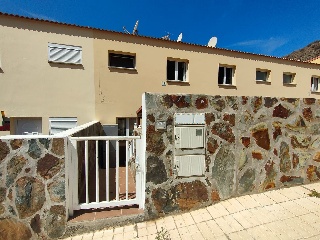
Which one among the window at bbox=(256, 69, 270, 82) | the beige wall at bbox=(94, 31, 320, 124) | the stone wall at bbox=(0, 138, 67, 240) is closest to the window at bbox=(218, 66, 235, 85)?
the beige wall at bbox=(94, 31, 320, 124)

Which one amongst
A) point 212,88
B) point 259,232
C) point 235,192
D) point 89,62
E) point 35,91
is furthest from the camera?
point 212,88

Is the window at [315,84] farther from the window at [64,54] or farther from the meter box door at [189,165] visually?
the window at [64,54]

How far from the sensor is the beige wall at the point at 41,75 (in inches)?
309

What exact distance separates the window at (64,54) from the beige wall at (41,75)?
174 millimetres

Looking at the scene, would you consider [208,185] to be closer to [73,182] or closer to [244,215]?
[244,215]

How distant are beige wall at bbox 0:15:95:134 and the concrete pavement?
23.1 feet

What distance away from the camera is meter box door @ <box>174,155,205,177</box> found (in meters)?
3.27

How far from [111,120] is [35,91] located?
3.50 metres

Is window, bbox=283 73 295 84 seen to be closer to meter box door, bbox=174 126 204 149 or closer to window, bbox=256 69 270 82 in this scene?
window, bbox=256 69 270 82

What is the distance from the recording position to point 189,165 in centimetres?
330

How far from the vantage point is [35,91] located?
27.1 ft

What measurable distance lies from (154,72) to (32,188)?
819 centimetres

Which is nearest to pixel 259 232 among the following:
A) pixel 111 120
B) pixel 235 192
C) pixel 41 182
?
pixel 235 192

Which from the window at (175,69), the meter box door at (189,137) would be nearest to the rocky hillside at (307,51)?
the window at (175,69)
